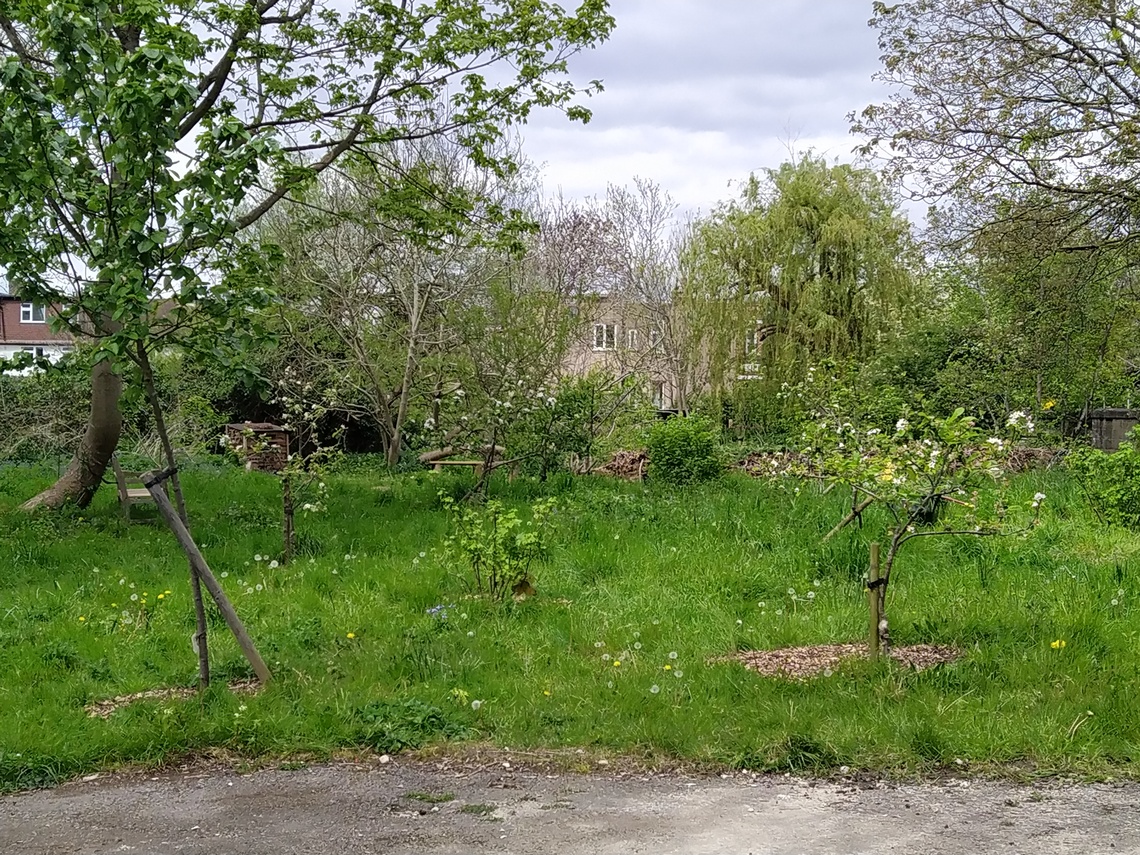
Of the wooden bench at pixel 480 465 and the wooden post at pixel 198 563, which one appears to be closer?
the wooden post at pixel 198 563

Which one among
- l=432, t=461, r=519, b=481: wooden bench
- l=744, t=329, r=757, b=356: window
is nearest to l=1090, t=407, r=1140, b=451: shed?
l=432, t=461, r=519, b=481: wooden bench

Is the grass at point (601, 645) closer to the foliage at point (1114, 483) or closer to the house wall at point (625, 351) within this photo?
the foliage at point (1114, 483)

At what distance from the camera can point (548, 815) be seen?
391cm

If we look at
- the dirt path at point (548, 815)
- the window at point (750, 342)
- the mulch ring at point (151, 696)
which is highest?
the window at point (750, 342)

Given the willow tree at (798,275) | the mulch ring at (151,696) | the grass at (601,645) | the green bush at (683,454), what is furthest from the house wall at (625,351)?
the mulch ring at (151,696)

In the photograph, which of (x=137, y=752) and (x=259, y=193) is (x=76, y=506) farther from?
(x=259, y=193)

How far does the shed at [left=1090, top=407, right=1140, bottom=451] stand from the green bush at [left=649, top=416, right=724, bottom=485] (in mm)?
6008

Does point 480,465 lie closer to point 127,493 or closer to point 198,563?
point 127,493

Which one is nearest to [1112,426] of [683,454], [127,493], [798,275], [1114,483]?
[1114,483]

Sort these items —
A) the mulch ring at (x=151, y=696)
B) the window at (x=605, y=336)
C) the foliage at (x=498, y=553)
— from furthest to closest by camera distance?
the window at (x=605, y=336)
the foliage at (x=498, y=553)
the mulch ring at (x=151, y=696)

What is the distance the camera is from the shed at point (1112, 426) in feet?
43.3

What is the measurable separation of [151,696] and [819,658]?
416 cm

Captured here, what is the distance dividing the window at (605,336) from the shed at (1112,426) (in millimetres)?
13538

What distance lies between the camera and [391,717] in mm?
4941
